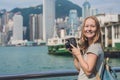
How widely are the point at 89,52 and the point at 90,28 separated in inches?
7.9

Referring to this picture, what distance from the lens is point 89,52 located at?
2693mm

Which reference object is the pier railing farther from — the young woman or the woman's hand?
the woman's hand

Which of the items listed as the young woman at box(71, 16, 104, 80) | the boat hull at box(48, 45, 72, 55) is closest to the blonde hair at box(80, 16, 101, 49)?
the young woman at box(71, 16, 104, 80)

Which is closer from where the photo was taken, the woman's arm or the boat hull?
the woman's arm

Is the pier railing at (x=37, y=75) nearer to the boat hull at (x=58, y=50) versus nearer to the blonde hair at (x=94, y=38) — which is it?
the blonde hair at (x=94, y=38)

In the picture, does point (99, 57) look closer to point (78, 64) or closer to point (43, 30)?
point (78, 64)

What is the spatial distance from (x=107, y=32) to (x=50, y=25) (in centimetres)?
13540

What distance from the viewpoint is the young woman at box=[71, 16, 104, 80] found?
264cm

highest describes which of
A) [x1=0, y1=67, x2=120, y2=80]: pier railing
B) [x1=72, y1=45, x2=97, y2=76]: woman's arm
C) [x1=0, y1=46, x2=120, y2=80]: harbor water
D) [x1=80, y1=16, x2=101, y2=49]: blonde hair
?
[x1=80, y1=16, x2=101, y2=49]: blonde hair

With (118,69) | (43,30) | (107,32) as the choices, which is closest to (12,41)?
(43,30)

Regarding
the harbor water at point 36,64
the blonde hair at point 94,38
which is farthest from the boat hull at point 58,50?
the blonde hair at point 94,38

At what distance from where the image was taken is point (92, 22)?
9.07 feet

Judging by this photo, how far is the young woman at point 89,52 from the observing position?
2.64m

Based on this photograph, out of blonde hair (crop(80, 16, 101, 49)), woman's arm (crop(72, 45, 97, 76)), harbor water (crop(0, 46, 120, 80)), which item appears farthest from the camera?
harbor water (crop(0, 46, 120, 80))
